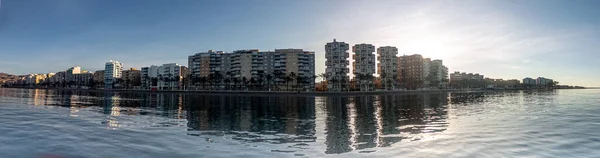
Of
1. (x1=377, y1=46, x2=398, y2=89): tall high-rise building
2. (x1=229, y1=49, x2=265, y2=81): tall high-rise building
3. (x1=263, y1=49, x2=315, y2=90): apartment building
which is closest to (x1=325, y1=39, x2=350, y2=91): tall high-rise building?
(x1=263, y1=49, x2=315, y2=90): apartment building

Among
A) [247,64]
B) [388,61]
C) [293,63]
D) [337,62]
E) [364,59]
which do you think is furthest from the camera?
[388,61]

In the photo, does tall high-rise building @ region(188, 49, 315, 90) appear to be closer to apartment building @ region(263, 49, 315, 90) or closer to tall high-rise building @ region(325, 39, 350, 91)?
apartment building @ region(263, 49, 315, 90)

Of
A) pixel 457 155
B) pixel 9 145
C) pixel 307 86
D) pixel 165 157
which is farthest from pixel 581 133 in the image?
pixel 307 86

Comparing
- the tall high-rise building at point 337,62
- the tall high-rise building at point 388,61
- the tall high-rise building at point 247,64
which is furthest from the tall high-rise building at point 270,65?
the tall high-rise building at point 388,61

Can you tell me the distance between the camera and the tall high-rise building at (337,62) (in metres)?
168

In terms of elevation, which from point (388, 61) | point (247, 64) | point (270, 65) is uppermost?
point (388, 61)

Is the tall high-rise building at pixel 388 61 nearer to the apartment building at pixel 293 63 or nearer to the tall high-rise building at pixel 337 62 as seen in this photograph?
the tall high-rise building at pixel 337 62

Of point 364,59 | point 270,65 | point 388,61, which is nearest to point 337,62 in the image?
point 364,59

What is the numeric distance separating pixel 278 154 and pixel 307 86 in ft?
511

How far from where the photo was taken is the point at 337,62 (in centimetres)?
17212

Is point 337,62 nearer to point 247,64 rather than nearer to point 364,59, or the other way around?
point 364,59

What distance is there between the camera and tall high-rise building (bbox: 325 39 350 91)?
167750 mm

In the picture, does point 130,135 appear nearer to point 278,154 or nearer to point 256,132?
point 256,132

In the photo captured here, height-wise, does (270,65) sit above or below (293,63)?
below
